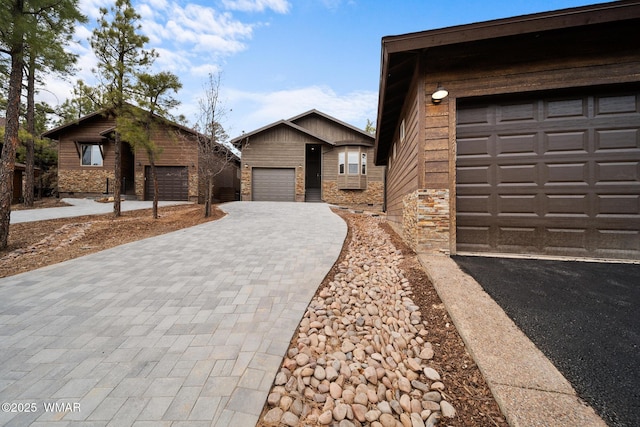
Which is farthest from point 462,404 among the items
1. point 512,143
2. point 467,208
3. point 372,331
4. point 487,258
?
point 512,143

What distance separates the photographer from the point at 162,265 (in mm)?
3729

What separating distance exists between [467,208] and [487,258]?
879 mm

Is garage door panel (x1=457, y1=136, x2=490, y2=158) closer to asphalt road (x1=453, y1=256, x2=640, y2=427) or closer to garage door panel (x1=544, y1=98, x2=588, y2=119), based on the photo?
garage door panel (x1=544, y1=98, x2=588, y2=119)

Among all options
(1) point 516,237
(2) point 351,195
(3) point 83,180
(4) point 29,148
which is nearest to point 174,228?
(1) point 516,237

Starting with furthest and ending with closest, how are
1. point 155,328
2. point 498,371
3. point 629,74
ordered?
point 629,74 → point 155,328 → point 498,371

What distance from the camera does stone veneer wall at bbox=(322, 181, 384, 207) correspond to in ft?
48.9

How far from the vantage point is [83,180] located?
15.1 metres

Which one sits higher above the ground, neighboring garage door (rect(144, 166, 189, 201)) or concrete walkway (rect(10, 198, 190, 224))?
neighboring garage door (rect(144, 166, 189, 201))

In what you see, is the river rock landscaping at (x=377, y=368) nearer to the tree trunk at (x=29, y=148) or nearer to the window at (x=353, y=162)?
the window at (x=353, y=162)

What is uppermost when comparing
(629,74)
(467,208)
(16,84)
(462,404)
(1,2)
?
(1,2)

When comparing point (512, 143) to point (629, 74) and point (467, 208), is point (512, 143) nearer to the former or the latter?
point (467, 208)

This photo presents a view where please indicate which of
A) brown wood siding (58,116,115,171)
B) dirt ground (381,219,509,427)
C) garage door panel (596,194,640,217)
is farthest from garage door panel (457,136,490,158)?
brown wood siding (58,116,115,171)

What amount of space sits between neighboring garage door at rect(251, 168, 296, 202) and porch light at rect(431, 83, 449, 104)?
449 inches

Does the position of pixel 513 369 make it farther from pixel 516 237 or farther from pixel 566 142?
pixel 566 142
